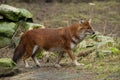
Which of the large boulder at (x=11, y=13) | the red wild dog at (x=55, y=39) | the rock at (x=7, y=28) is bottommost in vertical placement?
the rock at (x=7, y=28)

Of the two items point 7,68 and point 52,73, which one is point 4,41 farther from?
point 52,73

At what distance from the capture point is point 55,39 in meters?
13.9

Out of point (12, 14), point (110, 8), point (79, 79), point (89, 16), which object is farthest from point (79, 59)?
point (110, 8)

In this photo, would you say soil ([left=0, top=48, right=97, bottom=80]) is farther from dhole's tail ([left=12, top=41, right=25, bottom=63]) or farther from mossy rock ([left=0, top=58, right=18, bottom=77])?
dhole's tail ([left=12, top=41, right=25, bottom=63])

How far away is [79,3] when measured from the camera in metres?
28.7

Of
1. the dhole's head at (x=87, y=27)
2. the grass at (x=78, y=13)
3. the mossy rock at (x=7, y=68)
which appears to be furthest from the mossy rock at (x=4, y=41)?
the dhole's head at (x=87, y=27)

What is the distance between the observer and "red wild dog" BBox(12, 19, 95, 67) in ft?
45.2

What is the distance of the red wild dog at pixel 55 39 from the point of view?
1378 centimetres

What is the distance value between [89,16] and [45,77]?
12.8 m

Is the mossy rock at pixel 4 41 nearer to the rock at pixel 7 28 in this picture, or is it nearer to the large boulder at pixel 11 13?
the rock at pixel 7 28

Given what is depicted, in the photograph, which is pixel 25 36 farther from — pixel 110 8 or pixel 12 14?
pixel 110 8

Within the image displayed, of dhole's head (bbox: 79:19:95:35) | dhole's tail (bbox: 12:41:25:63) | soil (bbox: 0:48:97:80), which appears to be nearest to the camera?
soil (bbox: 0:48:97:80)

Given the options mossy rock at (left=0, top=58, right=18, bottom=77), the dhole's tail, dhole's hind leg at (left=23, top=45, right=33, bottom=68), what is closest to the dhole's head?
dhole's hind leg at (left=23, top=45, right=33, bottom=68)

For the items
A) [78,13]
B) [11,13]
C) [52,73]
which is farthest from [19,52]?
[78,13]
